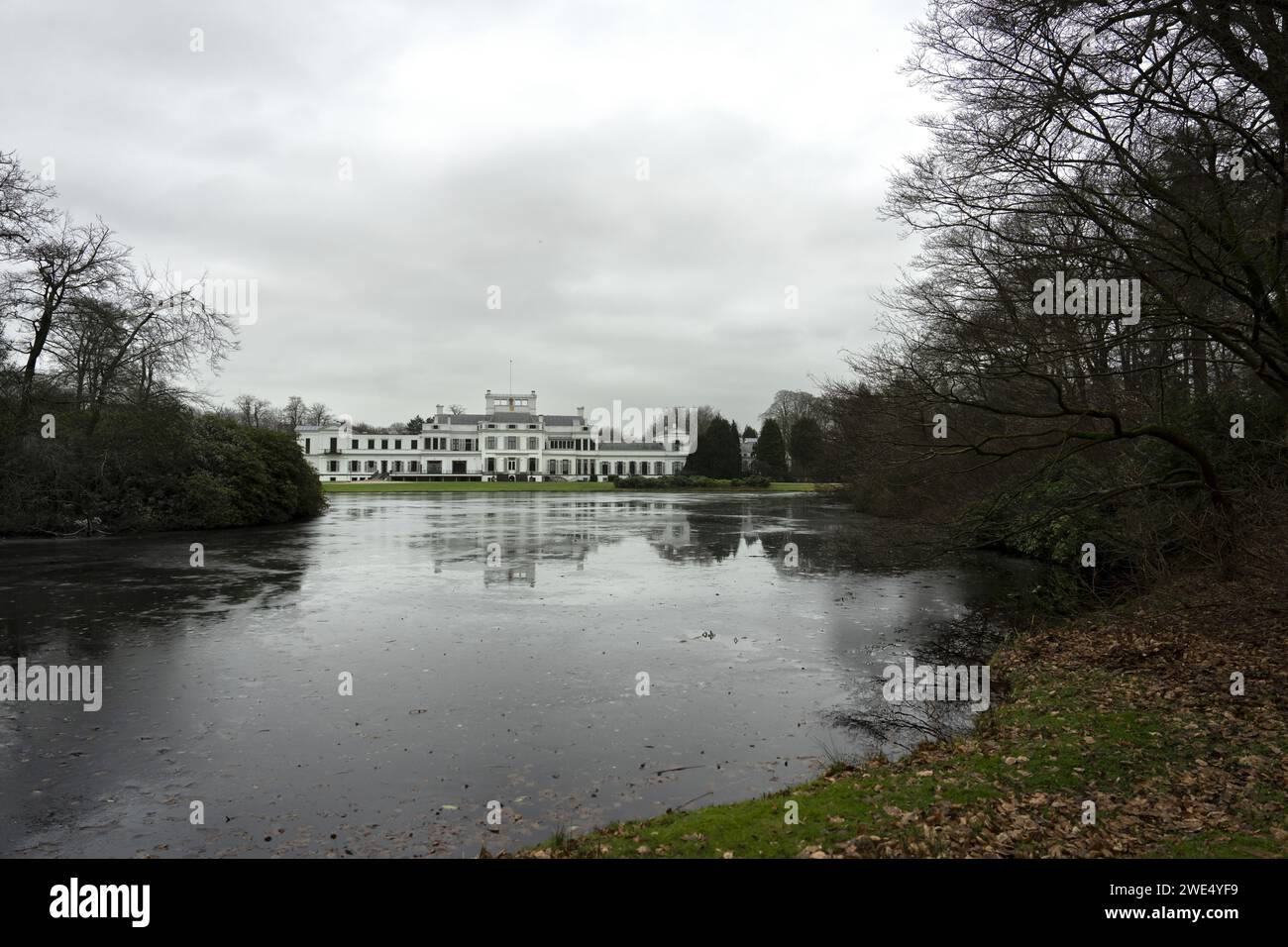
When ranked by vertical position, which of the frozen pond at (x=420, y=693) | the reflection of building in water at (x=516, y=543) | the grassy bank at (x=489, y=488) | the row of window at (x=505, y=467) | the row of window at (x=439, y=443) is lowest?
the frozen pond at (x=420, y=693)

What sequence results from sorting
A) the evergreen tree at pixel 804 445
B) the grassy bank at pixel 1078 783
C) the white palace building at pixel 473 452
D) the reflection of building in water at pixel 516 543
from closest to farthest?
the grassy bank at pixel 1078 783, the reflection of building in water at pixel 516 543, the evergreen tree at pixel 804 445, the white palace building at pixel 473 452

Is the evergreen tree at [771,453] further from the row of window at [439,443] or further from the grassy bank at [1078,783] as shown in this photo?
the grassy bank at [1078,783]

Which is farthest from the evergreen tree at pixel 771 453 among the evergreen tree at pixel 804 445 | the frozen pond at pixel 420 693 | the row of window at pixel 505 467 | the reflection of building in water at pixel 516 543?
the frozen pond at pixel 420 693

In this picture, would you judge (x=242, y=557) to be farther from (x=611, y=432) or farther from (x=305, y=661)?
(x=611, y=432)

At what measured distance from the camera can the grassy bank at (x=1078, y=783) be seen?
432cm

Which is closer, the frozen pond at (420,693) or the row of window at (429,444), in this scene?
the frozen pond at (420,693)

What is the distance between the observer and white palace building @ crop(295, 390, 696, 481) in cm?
9681

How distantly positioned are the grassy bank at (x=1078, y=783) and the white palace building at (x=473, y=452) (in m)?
87.8

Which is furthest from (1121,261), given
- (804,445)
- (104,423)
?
(804,445)

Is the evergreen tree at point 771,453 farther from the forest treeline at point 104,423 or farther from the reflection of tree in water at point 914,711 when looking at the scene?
the reflection of tree in water at point 914,711

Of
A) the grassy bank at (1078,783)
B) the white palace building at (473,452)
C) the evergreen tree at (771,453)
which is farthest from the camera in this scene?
the white palace building at (473,452)

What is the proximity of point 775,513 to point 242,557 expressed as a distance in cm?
2611

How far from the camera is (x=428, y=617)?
1173 cm

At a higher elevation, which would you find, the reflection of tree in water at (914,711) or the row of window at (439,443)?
the row of window at (439,443)
